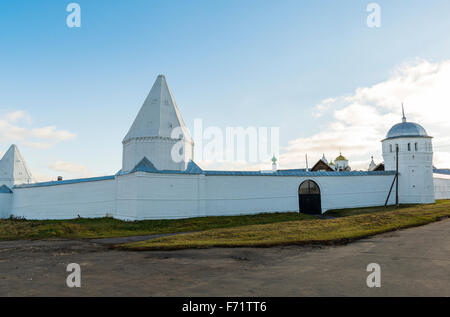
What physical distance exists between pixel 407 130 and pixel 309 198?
50.4 ft

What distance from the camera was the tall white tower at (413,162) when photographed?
32.9 meters

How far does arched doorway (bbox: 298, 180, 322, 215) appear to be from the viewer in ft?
95.8

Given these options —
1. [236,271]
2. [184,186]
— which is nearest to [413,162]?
[184,186]

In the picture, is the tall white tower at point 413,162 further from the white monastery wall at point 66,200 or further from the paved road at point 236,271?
the white monastery wall at point 66,200

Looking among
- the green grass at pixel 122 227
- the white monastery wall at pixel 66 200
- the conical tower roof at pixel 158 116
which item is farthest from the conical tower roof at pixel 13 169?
the green grass at pixel 122 227

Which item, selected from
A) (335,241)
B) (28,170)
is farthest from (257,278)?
(28,170)

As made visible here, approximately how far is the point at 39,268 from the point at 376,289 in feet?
28.3

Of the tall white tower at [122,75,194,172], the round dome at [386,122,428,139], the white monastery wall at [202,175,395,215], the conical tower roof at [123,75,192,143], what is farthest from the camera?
the round dome at [386,122,428,139]

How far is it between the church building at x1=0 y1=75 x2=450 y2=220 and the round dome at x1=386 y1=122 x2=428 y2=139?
0.10 meters

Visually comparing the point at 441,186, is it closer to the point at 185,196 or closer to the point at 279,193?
the point at 279,193

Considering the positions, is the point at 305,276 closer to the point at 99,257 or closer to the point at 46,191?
the point at 99,257

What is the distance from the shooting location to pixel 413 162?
33438 millimetres

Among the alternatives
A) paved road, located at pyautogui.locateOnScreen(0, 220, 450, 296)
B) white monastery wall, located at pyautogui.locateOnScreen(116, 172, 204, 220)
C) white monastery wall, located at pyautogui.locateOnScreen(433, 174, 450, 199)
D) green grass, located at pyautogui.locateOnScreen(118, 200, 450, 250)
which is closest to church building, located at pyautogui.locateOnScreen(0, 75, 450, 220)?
white monastery wall, located at pyautogui.locateOnScreen(116, 172, 204, 220)

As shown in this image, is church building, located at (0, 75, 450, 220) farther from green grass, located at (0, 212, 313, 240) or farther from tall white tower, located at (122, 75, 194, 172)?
green grass, located at (0, 212, 313, 240)
